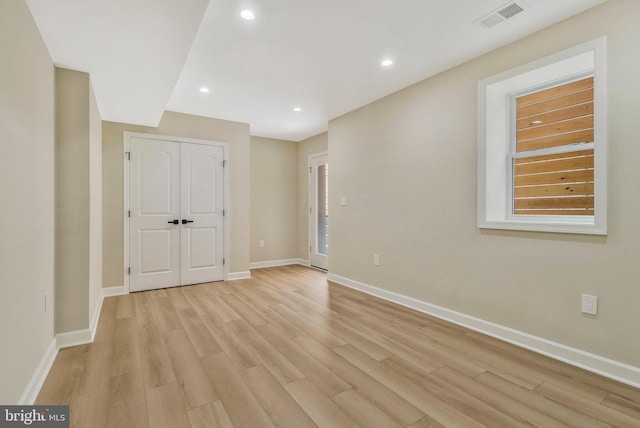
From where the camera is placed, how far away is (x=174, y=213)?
433 centimetres

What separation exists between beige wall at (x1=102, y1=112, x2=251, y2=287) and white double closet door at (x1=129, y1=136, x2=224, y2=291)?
0.14m

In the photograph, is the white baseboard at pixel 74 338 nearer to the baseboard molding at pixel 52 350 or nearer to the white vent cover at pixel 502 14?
the baseboard molding at pixel 52 350

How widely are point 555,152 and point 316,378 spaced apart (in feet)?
8.37

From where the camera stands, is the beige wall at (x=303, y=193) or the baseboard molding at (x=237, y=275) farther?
the beige wall at (x=303, y=193)

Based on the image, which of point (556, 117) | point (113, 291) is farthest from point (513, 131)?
point (113, 291)

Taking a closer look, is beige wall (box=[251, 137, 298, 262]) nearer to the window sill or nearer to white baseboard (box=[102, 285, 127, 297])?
white baseboard (box=[102, 285, 127, 297])

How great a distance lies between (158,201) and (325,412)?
3.66 metres

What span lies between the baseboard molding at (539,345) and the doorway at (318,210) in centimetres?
232

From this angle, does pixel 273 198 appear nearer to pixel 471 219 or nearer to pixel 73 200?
pixel 73 200

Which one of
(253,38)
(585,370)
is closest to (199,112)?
(253,38)

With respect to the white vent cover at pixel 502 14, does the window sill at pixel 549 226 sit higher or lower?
lower

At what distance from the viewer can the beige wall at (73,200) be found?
2.47 meters

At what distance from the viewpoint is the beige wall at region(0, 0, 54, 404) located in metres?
1.45

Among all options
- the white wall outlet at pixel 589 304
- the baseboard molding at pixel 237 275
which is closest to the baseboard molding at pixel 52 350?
the baseboard molding at pixel 237 275
